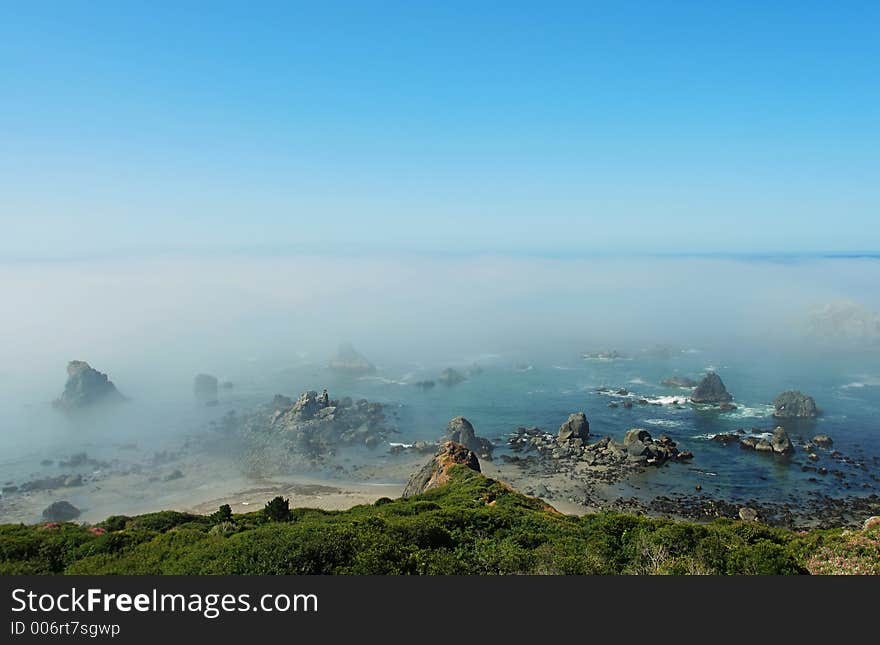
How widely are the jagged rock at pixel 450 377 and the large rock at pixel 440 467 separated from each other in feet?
169

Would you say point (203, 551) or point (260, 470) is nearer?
point (203, 551)

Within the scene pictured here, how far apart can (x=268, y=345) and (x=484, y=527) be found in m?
146

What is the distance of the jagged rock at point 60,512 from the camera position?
54.1 m

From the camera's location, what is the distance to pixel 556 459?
64750 mm

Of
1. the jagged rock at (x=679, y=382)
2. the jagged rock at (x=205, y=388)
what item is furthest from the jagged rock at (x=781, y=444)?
the jagged rock at (x=205, y=388)

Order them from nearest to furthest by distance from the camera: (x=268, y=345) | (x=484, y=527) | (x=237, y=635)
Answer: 1. (x=237, y=635)
2. (x=484, y=527)
3. (x=268, y=345)

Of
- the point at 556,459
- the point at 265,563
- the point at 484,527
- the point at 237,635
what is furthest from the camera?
the point at 556,459

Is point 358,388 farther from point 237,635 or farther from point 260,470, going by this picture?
point 237,635

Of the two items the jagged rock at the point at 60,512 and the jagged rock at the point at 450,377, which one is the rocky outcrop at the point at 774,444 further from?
the jagged rock at the point at 60,512

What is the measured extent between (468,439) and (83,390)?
83.2 meters

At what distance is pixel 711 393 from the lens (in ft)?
274

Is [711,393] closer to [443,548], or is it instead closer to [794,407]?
[794,407]

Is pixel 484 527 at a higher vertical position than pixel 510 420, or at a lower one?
higher

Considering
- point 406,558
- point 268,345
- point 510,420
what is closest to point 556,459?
point 510,420
